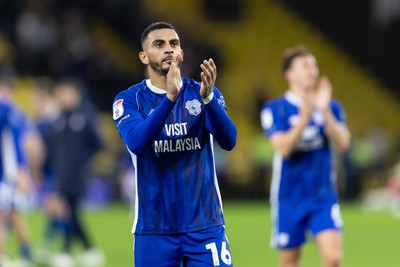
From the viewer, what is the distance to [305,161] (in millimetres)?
8789

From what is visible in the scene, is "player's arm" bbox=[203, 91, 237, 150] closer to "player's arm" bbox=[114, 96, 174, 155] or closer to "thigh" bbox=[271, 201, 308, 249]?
"player's arm" bbox=[114, 96, 174, 155]

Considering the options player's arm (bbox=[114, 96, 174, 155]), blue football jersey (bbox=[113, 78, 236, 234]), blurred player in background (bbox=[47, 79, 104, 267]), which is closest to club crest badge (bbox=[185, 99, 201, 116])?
blue football jersey (bbox=[113, 78, 236, 234])

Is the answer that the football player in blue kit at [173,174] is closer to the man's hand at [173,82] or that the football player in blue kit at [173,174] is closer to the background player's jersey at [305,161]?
the man's hand at [173,82]

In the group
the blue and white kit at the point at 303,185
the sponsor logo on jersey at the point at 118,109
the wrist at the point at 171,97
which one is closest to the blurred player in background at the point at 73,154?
the blue and white kit at the point at 303,185

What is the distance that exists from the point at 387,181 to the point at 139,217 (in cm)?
2120

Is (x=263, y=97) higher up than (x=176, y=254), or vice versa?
(x=263, y=97)

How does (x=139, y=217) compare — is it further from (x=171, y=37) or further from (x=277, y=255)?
(x=277, y=255)

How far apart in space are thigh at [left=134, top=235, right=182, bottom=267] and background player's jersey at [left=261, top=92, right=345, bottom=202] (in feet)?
9.42

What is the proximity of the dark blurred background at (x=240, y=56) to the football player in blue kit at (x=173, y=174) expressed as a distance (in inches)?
641

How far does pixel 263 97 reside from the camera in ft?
86.4

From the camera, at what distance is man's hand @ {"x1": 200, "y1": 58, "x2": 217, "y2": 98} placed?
5492 mm

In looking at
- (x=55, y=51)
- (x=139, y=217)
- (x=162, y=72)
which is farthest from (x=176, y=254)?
(x=55, y=51)

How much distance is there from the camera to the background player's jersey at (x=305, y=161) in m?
8.73

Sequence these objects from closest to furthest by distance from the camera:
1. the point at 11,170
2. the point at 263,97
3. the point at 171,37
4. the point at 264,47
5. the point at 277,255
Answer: the point at 171,37 < the point at 11,170 < the point at 277,255 < the point at 263,97 < the point at 264,47
